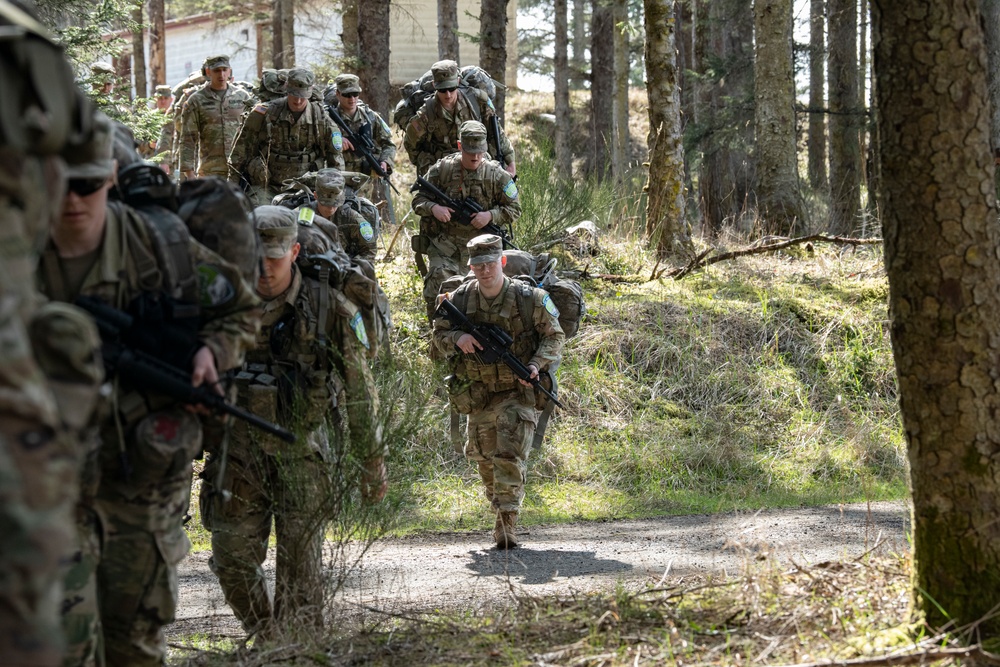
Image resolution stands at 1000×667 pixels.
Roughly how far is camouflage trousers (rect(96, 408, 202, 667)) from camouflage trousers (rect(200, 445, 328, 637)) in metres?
1.21

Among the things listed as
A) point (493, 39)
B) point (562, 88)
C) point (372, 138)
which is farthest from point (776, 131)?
point (562, 88)

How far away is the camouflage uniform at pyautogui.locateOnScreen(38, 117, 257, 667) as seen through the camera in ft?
11.9

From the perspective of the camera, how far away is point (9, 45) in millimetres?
2400

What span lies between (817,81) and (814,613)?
75.8 ft

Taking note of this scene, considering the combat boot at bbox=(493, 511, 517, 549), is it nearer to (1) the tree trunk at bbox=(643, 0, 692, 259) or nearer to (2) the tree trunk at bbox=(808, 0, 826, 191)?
(1) the tree trunk at bbox=(643, 0, 692, 259)

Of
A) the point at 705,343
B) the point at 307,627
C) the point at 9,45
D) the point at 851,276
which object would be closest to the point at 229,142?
the point at 705,343

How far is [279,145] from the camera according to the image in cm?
1035

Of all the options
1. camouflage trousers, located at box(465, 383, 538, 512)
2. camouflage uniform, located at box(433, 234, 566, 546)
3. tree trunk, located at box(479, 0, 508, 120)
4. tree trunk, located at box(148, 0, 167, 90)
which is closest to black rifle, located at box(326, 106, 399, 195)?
tree trunk, located at box(479, 0, 508, 120)

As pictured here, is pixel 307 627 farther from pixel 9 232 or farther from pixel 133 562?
pixel 9 232

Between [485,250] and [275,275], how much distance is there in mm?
2571

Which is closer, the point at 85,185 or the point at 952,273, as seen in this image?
the point at 85,185

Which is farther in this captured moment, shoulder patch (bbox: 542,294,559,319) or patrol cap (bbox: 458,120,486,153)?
patrol cap (bbox: 458,120,486,153)

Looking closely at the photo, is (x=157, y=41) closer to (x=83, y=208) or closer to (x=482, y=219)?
(x=482, y=219)

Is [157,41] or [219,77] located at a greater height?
[157,41]
